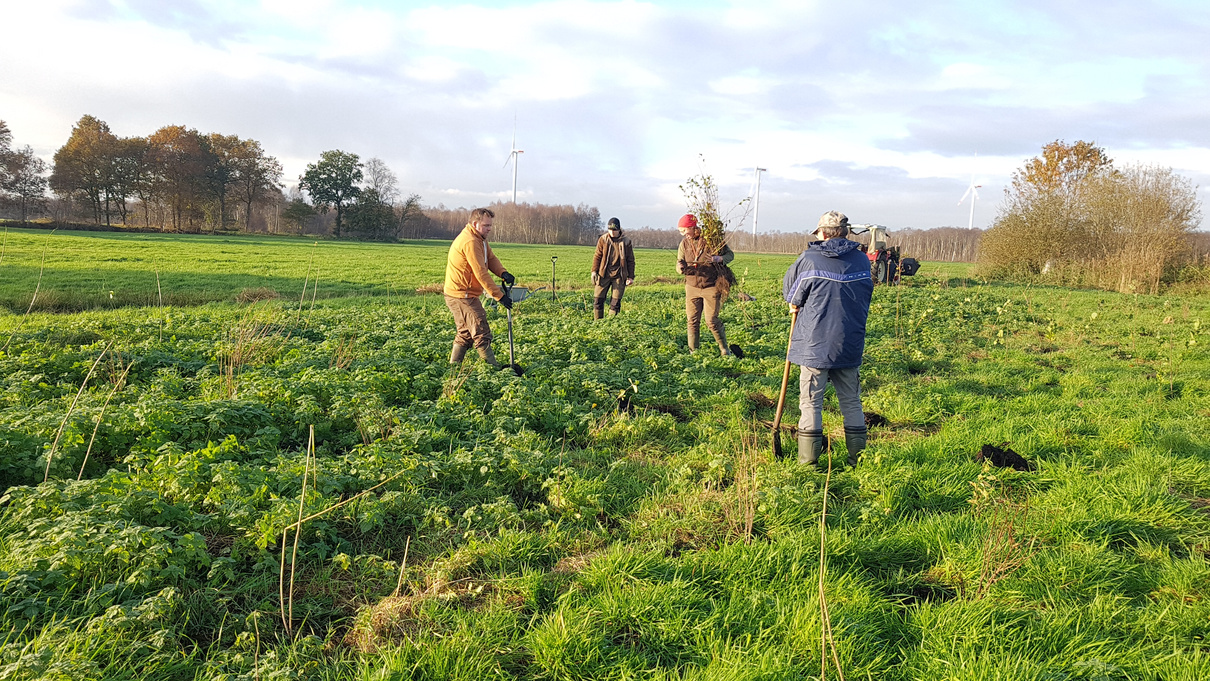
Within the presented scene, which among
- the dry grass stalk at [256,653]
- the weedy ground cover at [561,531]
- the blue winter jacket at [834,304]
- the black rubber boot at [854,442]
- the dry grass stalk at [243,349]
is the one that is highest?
the blue winter jacket at [834,304]

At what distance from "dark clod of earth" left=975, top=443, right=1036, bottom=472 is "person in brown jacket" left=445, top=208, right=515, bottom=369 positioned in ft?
18.6

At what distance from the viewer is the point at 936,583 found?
3.88m

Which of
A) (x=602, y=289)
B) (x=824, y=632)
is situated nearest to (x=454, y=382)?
(x=824, y=632)

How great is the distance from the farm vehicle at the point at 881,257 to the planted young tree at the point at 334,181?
66.5 meters

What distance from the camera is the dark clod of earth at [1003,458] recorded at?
563 cm

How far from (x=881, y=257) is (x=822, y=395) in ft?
76.4

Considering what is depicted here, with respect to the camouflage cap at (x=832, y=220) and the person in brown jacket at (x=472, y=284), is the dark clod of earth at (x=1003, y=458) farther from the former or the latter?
the person in brown jacket at (x=472, y=284)

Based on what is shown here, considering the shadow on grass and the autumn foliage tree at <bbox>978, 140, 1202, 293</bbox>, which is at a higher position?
the autumn foliage tree at <bbox>978, 140, 1202, 293</bbox>

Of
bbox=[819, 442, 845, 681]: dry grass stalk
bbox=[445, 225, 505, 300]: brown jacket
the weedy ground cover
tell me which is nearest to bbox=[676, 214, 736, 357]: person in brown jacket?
the weedy ground cover

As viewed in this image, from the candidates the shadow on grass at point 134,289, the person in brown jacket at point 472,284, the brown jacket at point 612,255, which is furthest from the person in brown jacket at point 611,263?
the shadow on grass at point 134,289

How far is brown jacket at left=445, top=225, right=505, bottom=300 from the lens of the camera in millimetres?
7965

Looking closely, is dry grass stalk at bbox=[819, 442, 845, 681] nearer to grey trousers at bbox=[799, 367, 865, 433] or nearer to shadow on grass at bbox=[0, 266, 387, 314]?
grey trousers at bbox=[799, 367, 865, 433]

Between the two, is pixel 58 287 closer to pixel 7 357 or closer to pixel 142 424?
pixel 7 357

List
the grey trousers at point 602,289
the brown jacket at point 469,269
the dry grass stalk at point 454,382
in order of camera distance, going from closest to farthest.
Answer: the dry grass stalk at point 454,382
the brown jacket at point 469,269
the grey trousers at point 602,289
